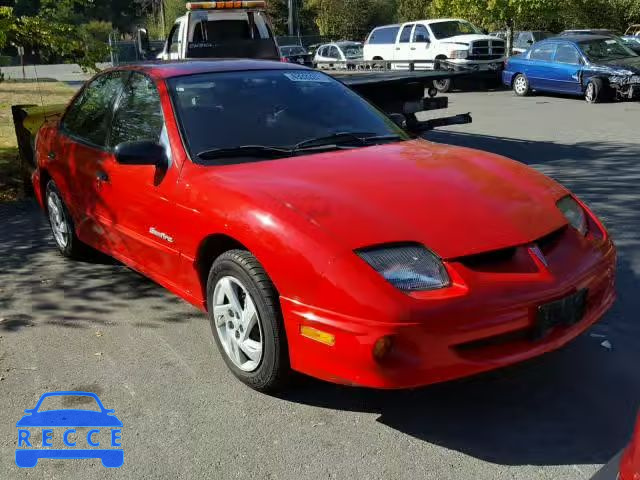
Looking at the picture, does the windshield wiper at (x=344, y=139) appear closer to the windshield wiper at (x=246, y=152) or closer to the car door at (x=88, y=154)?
the windshield wiper at (x=246, y=152)

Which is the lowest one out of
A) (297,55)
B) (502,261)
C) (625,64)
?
(502,261)

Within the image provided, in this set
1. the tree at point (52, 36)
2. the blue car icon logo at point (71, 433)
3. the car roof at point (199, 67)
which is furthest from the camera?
the tree at point (52, 36)

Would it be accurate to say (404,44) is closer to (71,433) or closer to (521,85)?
(521,85)

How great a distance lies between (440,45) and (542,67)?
481 cm

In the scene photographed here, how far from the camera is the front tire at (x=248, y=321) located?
314 centimetres

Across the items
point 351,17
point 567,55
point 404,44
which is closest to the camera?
point 567,55

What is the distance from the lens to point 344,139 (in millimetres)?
4117

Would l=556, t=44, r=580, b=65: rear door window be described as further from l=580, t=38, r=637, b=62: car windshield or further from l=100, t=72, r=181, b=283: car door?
l=100, t=72, r=181, b=283: car door

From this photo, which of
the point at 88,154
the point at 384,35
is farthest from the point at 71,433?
the point at 384,35

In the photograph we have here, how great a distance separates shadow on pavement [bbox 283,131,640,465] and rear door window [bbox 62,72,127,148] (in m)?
2.54

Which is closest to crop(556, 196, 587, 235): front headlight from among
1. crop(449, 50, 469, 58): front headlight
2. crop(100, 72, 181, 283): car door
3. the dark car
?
crop(100, 72, 181, 283): car door

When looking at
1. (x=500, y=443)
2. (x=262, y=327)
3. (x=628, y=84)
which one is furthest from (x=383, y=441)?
(x=628, y=84)

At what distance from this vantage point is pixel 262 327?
10.5 feet

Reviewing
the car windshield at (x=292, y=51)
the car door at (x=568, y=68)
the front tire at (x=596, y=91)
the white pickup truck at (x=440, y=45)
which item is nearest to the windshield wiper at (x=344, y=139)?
the front tire at (x=596, y=91)
